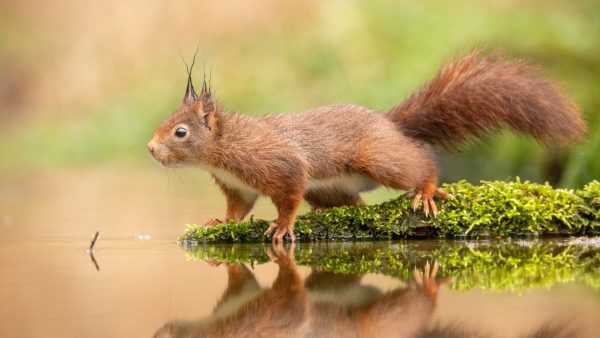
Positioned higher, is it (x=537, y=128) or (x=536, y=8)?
(x=536, y=8)

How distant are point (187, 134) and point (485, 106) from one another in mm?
1886

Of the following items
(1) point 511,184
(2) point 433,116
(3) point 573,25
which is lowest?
(1) point 511,184

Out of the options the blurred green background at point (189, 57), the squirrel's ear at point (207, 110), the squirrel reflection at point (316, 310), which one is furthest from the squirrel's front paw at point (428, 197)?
the blurred green background at point (189, 57)

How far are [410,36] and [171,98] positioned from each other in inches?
146

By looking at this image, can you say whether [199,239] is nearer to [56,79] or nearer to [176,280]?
[176,280]

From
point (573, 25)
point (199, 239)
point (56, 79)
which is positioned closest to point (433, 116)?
point (199, 239)

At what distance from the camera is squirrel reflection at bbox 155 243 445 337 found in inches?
133

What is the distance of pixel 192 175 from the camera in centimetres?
1420

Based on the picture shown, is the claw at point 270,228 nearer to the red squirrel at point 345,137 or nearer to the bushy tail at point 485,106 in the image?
the red squirrel at point 345,137

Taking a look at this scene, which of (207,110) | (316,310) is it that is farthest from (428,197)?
(316,310)

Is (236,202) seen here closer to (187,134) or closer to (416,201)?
(187,134)

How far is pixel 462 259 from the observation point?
4.96m

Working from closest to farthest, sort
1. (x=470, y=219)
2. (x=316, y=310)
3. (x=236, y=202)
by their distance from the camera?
(x=316, y=310) → (x=470, y=219) → (x=236, y=202)

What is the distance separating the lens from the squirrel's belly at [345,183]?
6332 mm
